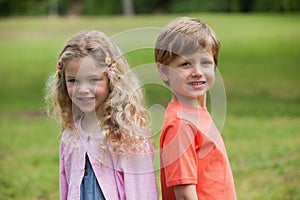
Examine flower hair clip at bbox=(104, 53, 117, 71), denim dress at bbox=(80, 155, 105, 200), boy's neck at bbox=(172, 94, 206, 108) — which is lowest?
denim dress at bbox=(80, 155, 105, 200)

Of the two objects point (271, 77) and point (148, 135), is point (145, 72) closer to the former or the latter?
point (148, 135)

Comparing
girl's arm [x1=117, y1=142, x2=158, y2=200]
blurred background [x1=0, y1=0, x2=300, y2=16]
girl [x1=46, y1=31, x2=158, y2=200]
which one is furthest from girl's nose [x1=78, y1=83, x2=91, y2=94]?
blurred background [x1=0, y1=0, x2=300, y2=16]

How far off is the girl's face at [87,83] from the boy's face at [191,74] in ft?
1.02

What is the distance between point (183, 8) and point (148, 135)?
20.3m

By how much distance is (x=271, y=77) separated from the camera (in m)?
12.9

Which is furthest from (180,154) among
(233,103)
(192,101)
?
(233,103)

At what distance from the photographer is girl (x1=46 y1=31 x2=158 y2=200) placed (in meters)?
2.70

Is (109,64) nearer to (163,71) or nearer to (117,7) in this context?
(163,71)

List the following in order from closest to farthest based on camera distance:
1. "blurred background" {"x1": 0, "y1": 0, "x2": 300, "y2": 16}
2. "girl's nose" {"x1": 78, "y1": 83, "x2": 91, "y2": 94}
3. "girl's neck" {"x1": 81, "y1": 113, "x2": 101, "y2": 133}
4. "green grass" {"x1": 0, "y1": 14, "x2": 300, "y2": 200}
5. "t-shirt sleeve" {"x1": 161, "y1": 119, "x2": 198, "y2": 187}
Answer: "t-shirt sleeve" {"x1": 161, "y1": 119, "x2": 198, "y2": 187}
"girl's nose" {"x1": 78, "y1": 83, "x2": 91, "y2": 94}
"girl's neck" {"x1": 81, "y1": 113, "x2": 101, "y2": 133}
"green grass" {"x1": 0, "y1": 14, "x2": 300, "y2": 200}
"blurred background" {"x1": 0, "y1": 0, "x2": 300, "y2": 16}

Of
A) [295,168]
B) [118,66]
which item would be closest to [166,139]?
[118,66]

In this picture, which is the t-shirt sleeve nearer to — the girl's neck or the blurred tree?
the girl's neck

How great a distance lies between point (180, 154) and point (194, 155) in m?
0.07

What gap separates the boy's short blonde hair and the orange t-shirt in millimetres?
213

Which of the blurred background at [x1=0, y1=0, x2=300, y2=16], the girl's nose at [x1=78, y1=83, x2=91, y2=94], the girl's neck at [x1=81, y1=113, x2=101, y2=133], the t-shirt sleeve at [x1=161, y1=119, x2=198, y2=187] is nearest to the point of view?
the t-shirt sleeve at [x1=161, y1=119, x2=198, y2=187]
